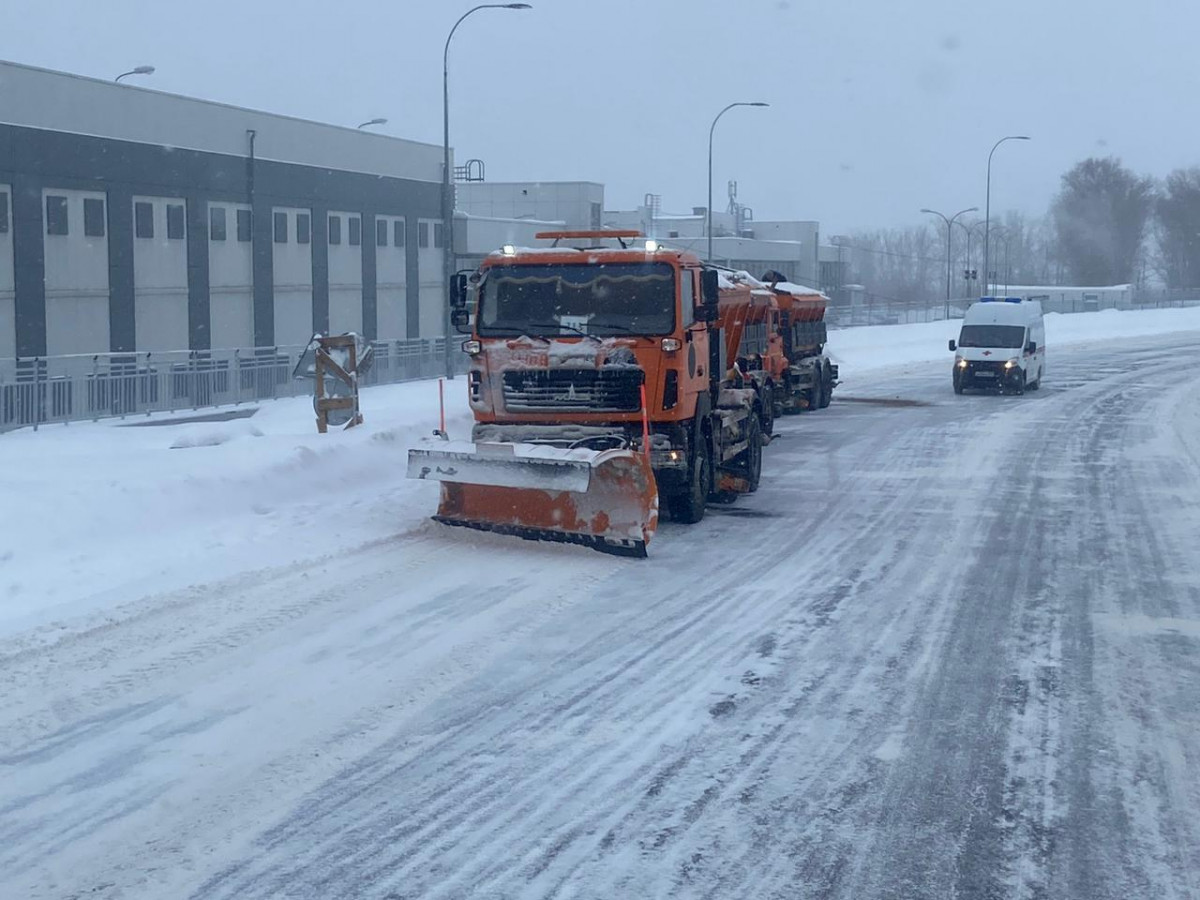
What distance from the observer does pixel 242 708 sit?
7754 millimetres

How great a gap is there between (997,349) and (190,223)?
23.6 meters

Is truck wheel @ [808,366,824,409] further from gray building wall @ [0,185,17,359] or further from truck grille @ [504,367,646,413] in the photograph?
gray building wall @ [0,185,17,359]

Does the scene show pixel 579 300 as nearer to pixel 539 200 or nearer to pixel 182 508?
pixel 182 508

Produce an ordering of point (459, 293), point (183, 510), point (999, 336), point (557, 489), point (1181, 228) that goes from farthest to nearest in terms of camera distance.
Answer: point (1181, 228)
point (999, 336)
point (459, 293)
point (183, 510)
point (557, 489)

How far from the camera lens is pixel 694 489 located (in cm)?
1432

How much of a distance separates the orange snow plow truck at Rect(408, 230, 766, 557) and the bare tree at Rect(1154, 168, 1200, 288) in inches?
4871

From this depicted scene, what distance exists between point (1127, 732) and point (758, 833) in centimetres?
264

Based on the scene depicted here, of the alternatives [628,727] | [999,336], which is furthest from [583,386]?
[999,336]

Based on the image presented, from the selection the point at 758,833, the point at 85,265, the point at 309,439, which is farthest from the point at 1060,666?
the point at 85,265

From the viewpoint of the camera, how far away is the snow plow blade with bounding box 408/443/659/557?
1214 cm

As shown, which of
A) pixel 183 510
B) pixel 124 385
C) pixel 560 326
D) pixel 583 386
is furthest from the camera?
pixel 124 385

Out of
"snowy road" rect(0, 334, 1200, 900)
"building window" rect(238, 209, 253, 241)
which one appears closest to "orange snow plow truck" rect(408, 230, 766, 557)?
"snowy road" rect(0, 334, 1200, 900)

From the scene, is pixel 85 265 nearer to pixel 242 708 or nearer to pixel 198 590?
pixel 198 590

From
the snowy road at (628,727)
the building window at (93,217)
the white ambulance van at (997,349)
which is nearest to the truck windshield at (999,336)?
A: the white ambulance van at (997,349)
